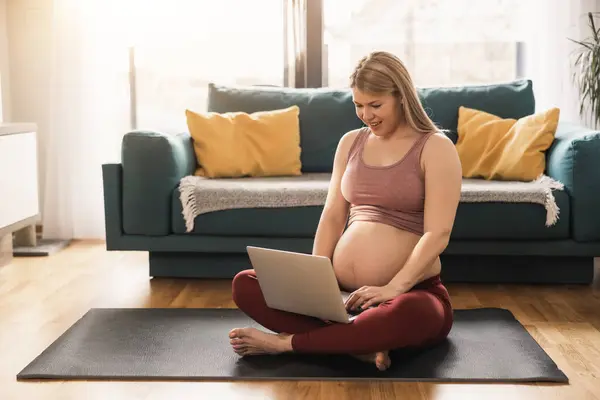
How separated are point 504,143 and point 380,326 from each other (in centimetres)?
187

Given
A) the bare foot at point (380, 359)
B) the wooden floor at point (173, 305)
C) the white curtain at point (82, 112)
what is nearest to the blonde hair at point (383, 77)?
the bare foot at point (380, 359)

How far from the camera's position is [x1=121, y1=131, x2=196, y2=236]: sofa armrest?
3791 millimetres

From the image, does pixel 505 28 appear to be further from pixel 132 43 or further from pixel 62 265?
pixel 62 265

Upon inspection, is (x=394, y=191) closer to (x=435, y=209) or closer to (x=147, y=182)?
(x=435, y=209)

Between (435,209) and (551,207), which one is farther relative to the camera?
(551,207)

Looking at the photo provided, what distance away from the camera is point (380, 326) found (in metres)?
2.47

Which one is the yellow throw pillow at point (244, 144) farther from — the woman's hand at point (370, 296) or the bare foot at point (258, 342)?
the woman's hand at point (370, 296)

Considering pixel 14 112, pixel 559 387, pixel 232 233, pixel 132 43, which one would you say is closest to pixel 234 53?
pixel 132 43

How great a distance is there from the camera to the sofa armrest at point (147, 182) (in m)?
3.79

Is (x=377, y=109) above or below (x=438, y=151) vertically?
above

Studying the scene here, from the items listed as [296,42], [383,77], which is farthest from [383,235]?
[296,42]

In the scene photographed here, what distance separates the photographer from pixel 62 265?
432 centimetres

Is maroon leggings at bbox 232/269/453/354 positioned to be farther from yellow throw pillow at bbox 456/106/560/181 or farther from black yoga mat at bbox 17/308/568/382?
yellow throw pillow at bbox 456/106/560/181

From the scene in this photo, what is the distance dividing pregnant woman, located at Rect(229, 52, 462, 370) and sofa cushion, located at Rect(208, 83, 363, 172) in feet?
4.96
